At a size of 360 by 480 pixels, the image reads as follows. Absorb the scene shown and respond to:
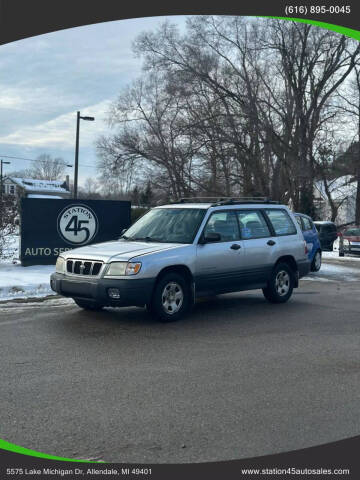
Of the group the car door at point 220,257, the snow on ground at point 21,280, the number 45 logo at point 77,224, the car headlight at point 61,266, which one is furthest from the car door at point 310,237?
the car headlight at point 61,266

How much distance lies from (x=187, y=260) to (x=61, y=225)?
6.91m

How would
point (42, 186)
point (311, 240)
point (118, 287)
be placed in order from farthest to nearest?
point (42, 186) < point (311, 240) < point (118, 287)

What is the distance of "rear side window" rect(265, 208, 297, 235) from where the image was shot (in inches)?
424

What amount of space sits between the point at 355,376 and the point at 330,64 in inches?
1311

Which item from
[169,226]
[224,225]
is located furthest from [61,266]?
[224,225]

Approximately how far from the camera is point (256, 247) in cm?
1014

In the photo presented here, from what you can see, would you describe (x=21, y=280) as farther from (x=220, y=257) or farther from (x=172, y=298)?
(x=220, y=257)

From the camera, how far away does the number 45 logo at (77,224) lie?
15.0m

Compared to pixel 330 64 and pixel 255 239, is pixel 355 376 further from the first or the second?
pixel 330 64

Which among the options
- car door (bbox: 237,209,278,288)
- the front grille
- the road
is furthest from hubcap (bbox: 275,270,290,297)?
the front grille

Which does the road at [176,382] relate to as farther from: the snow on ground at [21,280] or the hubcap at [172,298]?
the snow on ground at [21,280]

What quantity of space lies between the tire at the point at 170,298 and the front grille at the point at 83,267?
2.96 feet

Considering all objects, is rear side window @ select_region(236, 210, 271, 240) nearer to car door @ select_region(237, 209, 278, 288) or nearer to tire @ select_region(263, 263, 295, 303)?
car door @ select_region(237, 209, 278, 288)

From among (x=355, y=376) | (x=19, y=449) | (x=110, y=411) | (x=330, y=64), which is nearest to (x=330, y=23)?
(x=355, y=376)
